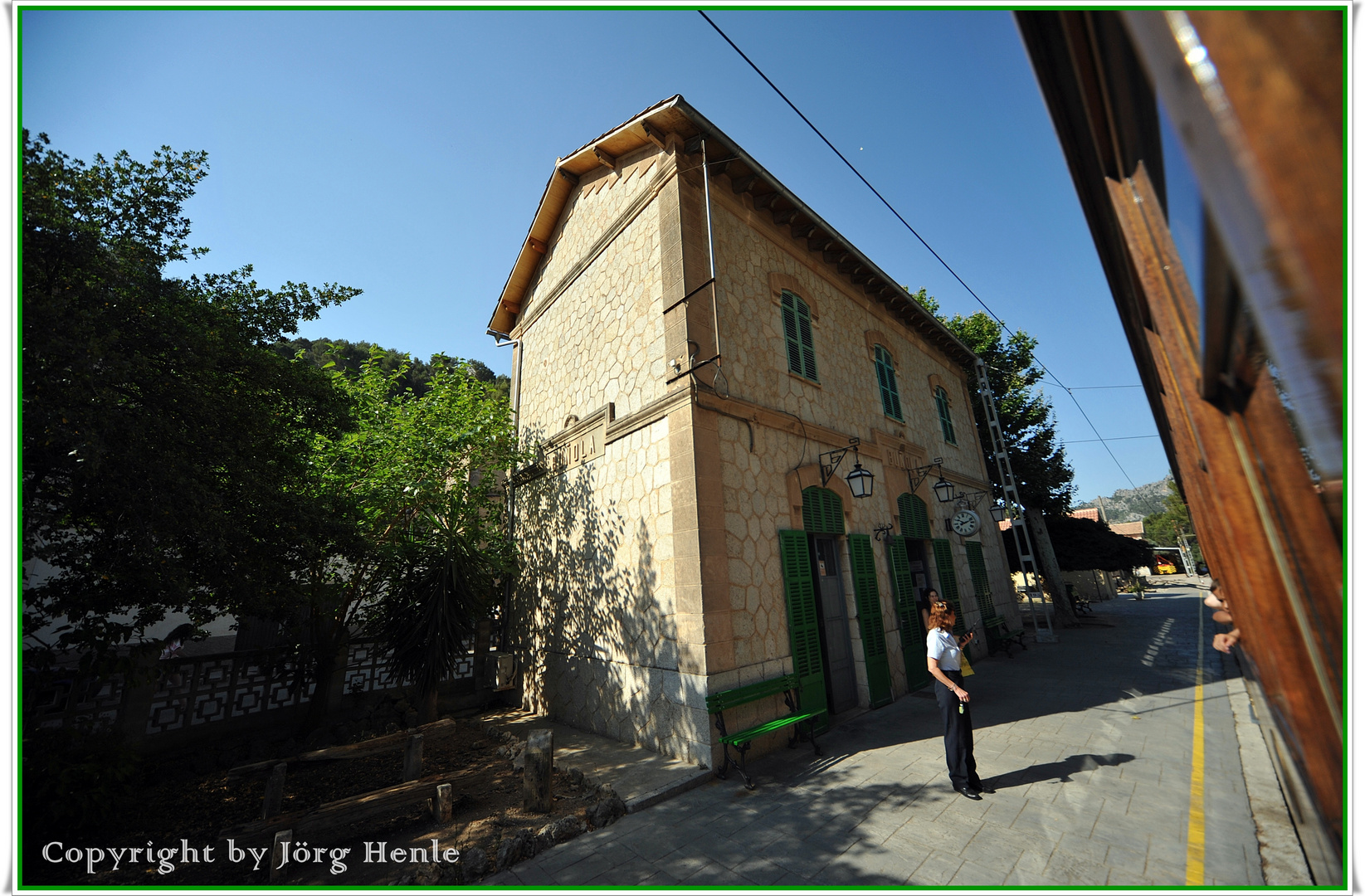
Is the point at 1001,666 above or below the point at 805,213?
below

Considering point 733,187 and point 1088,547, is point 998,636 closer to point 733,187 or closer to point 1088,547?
point 1088,547

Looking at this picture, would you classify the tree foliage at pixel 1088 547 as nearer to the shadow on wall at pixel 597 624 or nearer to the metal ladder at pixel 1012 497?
the metal ladder at pixel 1012 497

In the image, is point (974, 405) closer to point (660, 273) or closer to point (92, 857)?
point (660, 273)

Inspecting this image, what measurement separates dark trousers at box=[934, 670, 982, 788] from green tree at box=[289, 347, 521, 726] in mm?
6500

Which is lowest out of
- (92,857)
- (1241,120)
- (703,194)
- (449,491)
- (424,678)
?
(92,857)

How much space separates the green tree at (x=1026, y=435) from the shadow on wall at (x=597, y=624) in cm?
1419

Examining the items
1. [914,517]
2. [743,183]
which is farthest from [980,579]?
[743,183]

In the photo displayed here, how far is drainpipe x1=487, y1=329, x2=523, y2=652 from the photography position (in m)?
10.1

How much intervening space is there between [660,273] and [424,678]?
280 inches

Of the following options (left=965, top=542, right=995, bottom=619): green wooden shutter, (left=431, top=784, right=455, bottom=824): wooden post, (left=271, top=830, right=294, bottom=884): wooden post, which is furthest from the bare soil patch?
(left=965, top=542, right=995, bottom=619): green wooden shutter

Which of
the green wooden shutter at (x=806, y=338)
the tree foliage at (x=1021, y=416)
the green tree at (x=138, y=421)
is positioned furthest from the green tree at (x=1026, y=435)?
the green tree at (x=138, y=421)

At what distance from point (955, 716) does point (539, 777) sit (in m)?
4.06

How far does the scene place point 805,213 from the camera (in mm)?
9688
